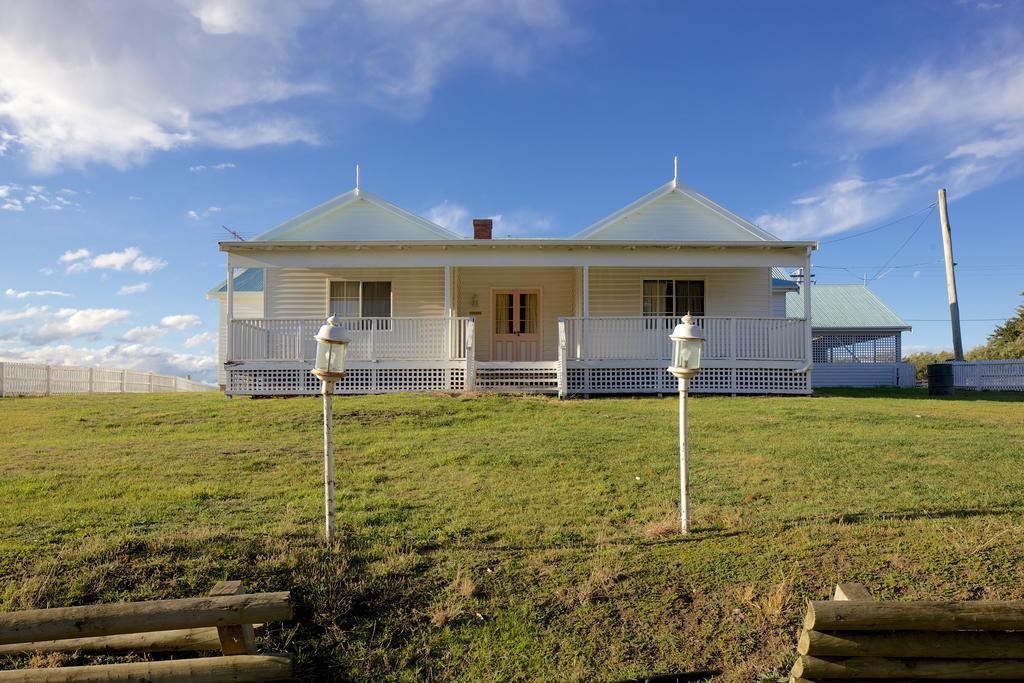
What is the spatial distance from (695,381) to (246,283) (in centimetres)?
1616

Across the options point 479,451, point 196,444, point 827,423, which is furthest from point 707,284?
point 196,444

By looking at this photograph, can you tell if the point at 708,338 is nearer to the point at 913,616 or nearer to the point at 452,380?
the point at 452,380

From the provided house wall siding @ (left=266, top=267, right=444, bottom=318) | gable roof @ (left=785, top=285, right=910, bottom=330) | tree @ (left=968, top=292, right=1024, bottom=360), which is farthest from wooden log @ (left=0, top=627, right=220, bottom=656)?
tree @ (left=968, top=292, right=1024, bottom=360)

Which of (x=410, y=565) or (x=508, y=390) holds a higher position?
(x=508, y=390)

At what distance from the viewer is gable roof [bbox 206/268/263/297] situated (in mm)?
24167

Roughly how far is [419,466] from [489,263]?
8717mm

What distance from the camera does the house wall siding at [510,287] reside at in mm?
19531

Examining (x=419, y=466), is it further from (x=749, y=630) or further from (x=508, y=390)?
(x=508, y=390)

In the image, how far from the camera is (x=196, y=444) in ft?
34.3

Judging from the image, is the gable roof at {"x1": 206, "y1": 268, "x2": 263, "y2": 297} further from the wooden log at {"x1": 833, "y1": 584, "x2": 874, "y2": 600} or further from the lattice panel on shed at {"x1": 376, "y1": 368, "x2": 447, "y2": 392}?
the wooden log at {"x1": 833, "y1": 584, "x2": 874, "y2": 600}

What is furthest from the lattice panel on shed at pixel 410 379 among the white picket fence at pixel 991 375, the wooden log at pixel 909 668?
the white picket fence at pixel 991 375

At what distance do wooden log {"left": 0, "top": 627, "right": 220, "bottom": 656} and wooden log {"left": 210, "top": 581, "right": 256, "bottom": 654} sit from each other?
28 centimetres

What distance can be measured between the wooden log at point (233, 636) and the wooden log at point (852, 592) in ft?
11.4

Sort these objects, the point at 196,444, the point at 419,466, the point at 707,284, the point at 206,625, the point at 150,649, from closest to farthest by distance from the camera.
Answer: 1. the point at 206,625
2. the point at 150,649
3. the point at 419,466
4. the point at 196,444
5. the point at 707,284
